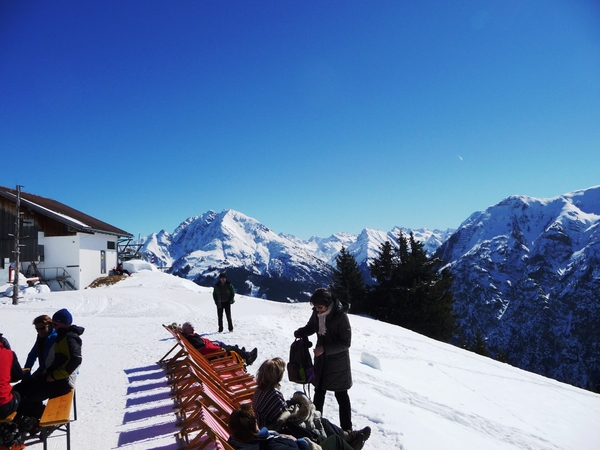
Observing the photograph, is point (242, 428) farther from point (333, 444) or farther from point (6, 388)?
point (6, 388)

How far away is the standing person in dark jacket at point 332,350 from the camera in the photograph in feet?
15.3

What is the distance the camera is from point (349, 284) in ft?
109

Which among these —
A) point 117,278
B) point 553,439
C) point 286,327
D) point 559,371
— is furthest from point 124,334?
point 559,371

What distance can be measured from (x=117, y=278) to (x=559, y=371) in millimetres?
182873

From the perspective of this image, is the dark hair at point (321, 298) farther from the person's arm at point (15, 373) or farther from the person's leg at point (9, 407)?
the person's arm at point (15, 373)

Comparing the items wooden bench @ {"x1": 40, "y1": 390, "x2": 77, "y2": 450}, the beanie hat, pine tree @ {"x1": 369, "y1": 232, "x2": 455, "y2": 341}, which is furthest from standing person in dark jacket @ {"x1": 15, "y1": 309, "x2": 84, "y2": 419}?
pine tree @ {"x1": 369, "y1": 232, "x2": 455, "y2": 341}

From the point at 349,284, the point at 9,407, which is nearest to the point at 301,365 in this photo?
the point at 9,407

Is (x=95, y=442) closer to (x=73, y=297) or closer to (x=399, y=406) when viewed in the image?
→ (x=399, y=406)

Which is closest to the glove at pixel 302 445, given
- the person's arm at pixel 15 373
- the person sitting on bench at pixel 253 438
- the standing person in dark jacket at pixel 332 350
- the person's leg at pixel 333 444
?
the person sitting on bench at pixel 253 438

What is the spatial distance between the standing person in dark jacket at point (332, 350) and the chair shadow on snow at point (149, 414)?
213cm

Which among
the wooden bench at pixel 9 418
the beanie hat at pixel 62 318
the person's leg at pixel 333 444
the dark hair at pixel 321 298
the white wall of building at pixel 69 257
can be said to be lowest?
the person's leg at pixel 333 444

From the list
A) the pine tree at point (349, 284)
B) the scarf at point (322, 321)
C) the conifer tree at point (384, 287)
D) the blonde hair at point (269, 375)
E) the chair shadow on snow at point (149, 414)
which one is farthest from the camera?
the pine tree at point (349, 284)

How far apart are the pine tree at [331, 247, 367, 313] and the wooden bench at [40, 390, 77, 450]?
27.8m

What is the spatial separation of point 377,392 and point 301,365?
11.9 ft
